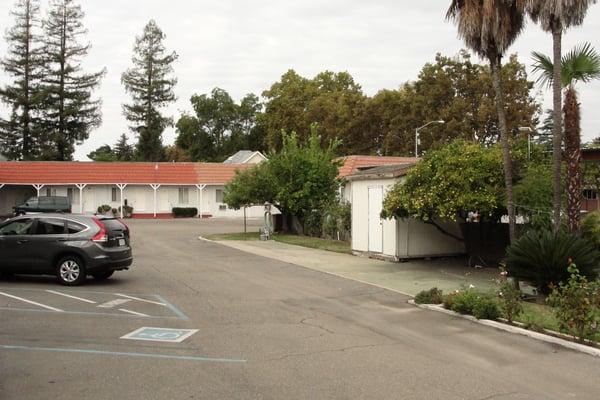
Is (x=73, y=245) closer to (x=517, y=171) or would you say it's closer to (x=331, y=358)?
(x=331, y=358)

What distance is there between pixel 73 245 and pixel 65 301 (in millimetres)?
2171

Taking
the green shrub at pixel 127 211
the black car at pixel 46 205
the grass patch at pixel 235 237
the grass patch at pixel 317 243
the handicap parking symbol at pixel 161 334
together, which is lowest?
the handicap parking symbol at pixel 161 334

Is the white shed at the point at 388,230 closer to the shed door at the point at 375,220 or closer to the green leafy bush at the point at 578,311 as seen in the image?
the shed door at the point at 375,220

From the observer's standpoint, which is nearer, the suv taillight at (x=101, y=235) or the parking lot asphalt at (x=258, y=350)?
the parking lot asphalt at (x=258, y=350)

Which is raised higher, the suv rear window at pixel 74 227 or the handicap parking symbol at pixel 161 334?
the suv rear window at pixel 74 227

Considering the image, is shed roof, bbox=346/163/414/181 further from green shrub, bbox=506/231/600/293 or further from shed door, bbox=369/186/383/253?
green shrub, bbox=506/231/600/293

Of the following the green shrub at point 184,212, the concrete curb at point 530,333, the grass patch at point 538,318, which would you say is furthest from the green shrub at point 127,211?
the grass patch at point 538,318

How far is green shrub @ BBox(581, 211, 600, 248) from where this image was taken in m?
14.9

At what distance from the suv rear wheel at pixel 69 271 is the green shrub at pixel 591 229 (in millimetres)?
11707

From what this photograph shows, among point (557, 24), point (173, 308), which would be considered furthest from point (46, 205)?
point (557, 24)

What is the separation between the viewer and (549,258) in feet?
41.1

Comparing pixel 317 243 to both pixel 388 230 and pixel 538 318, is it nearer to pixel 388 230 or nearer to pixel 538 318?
pixel 388 230

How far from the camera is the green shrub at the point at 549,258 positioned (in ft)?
40.6

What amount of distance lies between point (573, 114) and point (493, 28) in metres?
2.73
